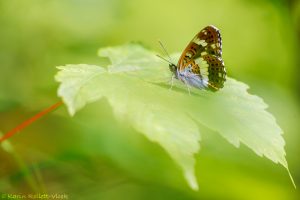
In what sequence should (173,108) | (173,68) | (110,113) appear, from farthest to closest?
(110,113) → (173,68) → (173,108)

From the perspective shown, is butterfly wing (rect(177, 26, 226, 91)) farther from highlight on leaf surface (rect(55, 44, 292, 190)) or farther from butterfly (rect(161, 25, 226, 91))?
highlight on leaf surface (rect(55, 44, 292, 190))

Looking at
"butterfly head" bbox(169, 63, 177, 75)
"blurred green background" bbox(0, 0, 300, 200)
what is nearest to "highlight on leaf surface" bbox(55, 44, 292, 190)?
"butterfly head" bbox(169, 63, 177, 75)

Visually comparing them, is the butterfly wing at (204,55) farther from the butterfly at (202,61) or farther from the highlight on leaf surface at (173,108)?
the highlight on leaf surface at (173,108)

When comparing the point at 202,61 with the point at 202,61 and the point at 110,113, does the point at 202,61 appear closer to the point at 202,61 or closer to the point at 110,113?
the point at 202,61

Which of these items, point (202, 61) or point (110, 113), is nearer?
point (202, 61)

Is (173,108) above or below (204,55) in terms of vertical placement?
below

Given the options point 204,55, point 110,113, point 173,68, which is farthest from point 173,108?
point 110,113

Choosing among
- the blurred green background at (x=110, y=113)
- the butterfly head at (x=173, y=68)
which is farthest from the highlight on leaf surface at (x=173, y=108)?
the blurred green background at (x=110, y=113)

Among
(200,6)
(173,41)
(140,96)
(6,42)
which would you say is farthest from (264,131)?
(200,6)
